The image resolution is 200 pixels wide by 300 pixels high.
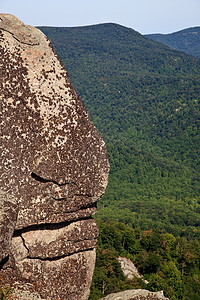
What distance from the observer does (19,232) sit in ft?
31.1

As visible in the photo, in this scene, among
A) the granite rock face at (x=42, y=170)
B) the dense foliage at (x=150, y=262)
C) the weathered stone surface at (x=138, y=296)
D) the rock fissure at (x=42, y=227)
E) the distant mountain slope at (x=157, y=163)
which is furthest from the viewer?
the distant mountain slope at (x=157, y=163)

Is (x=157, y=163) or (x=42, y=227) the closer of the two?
(x=42, y=227)

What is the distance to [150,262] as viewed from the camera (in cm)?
4516

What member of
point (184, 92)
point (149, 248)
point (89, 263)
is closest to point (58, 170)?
point (89, 263)

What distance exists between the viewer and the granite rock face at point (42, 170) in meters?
9.03

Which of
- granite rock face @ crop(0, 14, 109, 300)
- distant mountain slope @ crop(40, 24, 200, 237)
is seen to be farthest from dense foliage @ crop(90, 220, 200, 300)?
distant mountain slope @ crop(40, 24, 200, 237)

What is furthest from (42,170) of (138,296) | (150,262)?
(150,262)

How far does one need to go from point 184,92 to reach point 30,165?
618 feet

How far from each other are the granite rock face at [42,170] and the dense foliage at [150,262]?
22451mm

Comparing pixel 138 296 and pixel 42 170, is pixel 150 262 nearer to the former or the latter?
pixel 138 296

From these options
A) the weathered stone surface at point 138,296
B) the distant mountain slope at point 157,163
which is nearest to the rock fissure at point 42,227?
the weathered stone surface at point 138,296

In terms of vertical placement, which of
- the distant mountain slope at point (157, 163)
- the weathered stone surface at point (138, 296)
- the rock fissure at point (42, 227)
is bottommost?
the distant mountain slope at point (157, 163)

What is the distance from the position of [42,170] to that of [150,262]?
3919cm

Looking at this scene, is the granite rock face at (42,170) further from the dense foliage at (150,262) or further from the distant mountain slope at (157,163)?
the distant mountain slope at (157,163)
